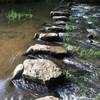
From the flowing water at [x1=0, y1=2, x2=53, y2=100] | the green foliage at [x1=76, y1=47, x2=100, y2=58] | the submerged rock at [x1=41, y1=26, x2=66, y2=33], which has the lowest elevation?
the flowing water at [x1=0, y1=2, x2=53, y2=100]

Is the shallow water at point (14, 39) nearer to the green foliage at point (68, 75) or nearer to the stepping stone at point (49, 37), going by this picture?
the stepping stone at point (49, 37)

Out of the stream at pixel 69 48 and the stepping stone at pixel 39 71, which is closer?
the stream at pixel 69 48

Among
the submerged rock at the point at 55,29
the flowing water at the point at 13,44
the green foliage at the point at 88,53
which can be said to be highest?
the submerged rock at the point at 55,29

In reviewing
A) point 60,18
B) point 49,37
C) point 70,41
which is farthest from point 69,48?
point 60,18

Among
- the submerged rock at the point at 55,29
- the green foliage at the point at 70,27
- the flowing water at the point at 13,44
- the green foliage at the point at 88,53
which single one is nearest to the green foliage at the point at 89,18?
the green foliage at the point at 70,27

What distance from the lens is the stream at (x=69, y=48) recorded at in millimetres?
4434

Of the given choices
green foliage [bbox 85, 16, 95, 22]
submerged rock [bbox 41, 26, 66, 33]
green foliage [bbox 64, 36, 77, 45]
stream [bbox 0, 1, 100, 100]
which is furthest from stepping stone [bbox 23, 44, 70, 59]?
green foliage [bbox 85, 16, 95, 22]

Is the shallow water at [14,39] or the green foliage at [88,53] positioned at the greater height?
the green foliage at [88,53]

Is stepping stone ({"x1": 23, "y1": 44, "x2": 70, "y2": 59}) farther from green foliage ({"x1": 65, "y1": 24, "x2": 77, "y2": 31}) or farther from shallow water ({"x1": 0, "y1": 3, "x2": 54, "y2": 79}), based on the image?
green foliage ({"x1": 65, "y1": 24, "x2": 77, "y2": 31})

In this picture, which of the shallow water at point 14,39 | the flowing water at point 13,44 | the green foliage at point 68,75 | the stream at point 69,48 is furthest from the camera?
the shallow water at point 14,39

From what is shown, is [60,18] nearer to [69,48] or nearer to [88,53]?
[69,48]

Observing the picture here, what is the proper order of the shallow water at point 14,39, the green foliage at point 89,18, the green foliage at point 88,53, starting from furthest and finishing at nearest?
the green foliage at point 89,18
the green foliage at point 88,53
the shallow water at point 14,39

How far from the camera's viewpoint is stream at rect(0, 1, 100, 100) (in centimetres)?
443

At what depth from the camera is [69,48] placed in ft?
20.9
